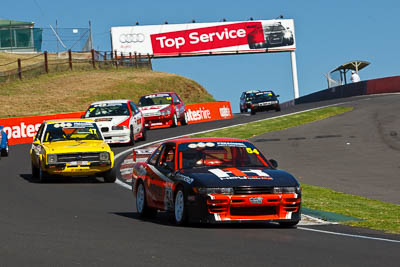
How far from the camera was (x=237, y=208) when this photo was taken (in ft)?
36.8

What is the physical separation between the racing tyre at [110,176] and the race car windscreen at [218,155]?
7191 millimetres

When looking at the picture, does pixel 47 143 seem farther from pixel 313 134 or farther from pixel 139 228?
pixel 313 134

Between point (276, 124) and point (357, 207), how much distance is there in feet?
Answer: 74.8

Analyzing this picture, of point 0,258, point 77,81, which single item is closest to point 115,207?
point 0,258

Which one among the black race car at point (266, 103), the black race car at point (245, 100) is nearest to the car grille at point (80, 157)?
the black race car at point (266, 103)

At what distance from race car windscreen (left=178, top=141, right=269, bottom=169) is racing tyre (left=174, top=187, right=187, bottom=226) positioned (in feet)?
1.94

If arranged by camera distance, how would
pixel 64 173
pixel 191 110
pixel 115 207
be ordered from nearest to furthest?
pixel 115 207
pixel 64 173
pixel 191 110

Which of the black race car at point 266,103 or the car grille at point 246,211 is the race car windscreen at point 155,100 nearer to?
the black race car at point 266,103

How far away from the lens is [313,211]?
45.4 ft

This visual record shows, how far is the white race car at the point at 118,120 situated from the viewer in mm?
28609

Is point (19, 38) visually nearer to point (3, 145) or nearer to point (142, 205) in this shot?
point (3, 145)

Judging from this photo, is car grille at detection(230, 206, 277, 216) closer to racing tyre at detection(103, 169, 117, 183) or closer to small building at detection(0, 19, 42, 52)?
racing tyre at detection(103, 169, 117, 183)

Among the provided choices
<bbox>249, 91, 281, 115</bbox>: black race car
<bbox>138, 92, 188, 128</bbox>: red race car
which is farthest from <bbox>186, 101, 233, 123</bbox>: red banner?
<bbox>138, 92, 188, 128</bbox>: red race car

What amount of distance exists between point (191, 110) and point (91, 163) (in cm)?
2870
